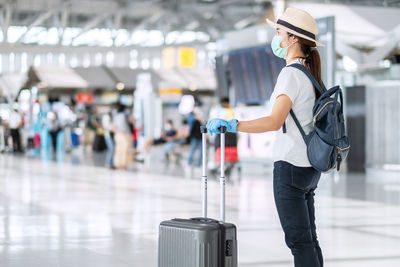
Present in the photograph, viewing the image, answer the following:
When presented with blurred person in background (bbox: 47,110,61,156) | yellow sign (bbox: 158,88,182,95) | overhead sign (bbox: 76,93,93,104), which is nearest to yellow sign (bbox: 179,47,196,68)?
overhead sign (bbox: 76,93,93,104)

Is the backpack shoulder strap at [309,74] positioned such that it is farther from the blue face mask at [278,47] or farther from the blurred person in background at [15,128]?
the blurred person in background at [15,128]

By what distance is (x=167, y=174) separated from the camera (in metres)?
19.2

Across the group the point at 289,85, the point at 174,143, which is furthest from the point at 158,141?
the point at 289,85

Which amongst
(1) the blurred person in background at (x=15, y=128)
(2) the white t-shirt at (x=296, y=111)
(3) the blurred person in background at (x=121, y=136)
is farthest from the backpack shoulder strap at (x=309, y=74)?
(1) the blurred person in background at (x=15, y=128)

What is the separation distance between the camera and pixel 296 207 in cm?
404

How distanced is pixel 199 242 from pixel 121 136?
55.1 feet

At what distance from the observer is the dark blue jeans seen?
4.04 m

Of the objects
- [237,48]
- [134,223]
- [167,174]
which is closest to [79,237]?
[134,223]

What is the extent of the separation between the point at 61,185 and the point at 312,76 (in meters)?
11.8

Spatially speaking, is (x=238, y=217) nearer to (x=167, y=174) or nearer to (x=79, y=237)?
(x=79, y=237)

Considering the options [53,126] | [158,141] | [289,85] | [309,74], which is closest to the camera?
[289,85]

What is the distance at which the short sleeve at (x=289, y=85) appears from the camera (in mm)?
3975

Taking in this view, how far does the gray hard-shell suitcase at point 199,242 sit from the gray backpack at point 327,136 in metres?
0.50

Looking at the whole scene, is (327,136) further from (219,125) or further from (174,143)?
(174,143)
